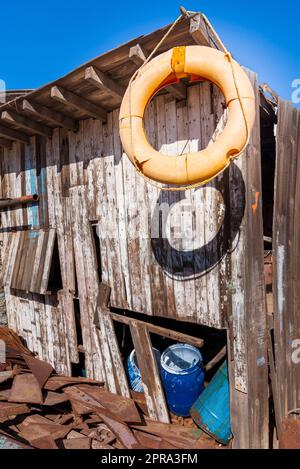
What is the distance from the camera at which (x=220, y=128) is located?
11.3 feet

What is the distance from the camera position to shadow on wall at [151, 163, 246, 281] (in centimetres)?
348

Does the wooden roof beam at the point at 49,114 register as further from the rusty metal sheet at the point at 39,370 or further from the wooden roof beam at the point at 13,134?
the rusty metal sheet at the point at 39,370

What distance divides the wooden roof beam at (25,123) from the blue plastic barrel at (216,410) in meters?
4.49

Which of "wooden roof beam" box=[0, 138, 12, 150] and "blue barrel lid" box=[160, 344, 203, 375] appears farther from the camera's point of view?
"wooden roof beam" box=[0, 138, 12, 150]

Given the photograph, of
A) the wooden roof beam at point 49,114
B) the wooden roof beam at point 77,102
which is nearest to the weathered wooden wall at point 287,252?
the wooden roof beam at point 77,102

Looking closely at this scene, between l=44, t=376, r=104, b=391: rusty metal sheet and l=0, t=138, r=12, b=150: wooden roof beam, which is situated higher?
l=0, t=138, r=12, b=150: wooden roof beam

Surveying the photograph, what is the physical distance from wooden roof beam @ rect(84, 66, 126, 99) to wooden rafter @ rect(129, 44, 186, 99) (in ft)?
1.64

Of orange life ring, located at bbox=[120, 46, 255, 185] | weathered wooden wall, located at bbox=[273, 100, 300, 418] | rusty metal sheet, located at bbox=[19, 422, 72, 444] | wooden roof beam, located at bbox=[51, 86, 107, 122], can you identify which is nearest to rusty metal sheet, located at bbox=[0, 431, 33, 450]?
rusty metal sheet, located at bbox=[19, 422, 72, 444]

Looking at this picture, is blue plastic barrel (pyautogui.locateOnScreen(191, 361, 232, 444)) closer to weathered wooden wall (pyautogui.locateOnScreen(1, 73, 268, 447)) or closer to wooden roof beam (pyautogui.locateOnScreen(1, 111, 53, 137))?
weathered wooden wall (pyautogui.locateOnScreen(1, 73, 268, 447))

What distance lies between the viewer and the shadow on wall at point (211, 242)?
3477mm

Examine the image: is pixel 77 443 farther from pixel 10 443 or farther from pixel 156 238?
pixel 156 238

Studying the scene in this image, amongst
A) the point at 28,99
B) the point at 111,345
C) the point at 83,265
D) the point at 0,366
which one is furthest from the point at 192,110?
the point at 0,366
